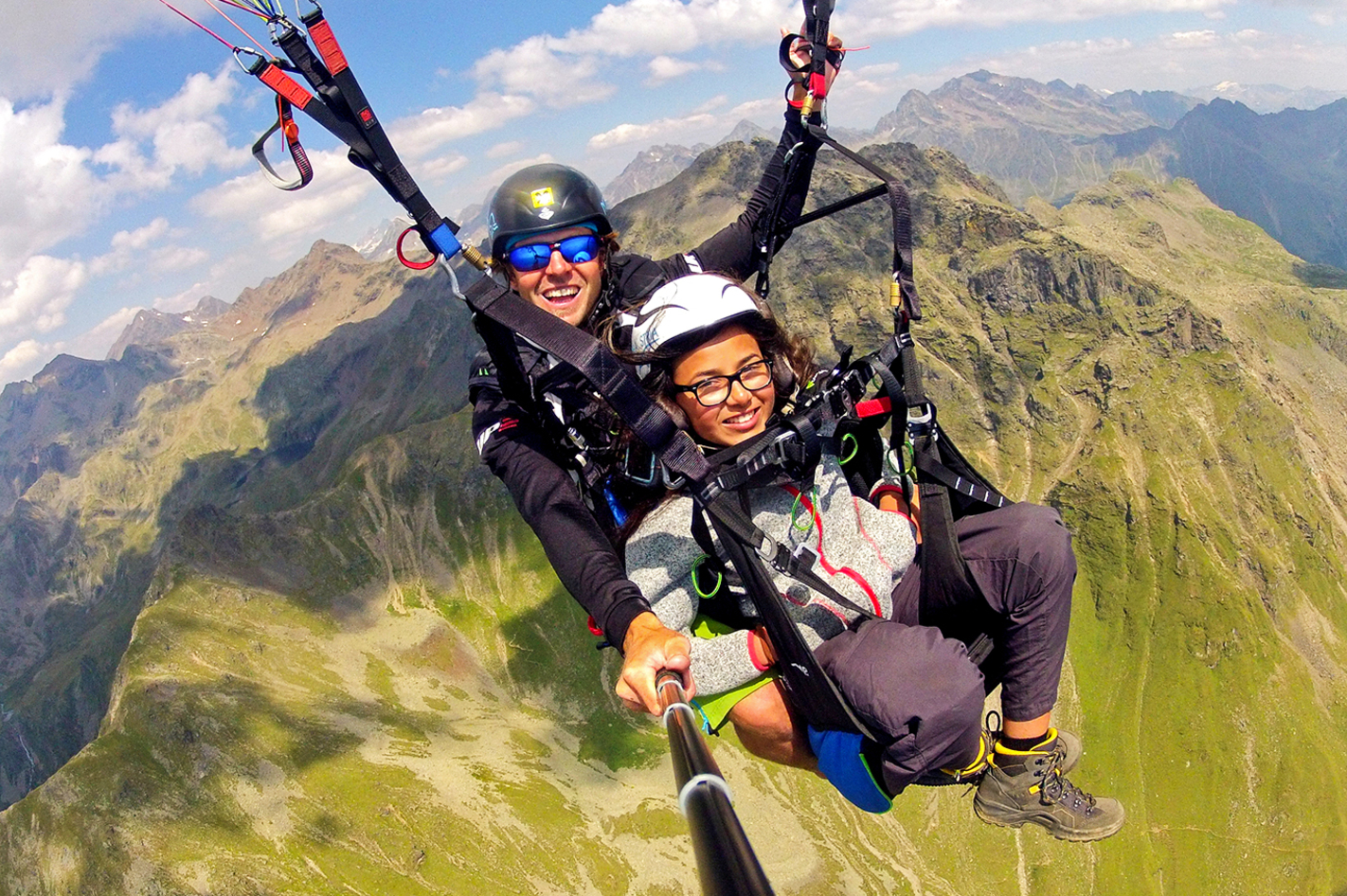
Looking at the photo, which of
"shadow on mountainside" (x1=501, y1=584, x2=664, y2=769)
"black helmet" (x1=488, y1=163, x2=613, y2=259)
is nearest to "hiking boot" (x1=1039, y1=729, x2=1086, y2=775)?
"black helmet" (x1=488, y1=163, x2=613, y2=259)

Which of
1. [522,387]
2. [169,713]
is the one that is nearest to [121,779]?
[169,713]

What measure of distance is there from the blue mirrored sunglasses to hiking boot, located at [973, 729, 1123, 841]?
6.38 meters

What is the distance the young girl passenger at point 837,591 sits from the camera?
552 centimetres

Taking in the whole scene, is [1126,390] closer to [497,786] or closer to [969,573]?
[497,786]

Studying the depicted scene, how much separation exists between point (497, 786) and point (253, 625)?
60.9 meters

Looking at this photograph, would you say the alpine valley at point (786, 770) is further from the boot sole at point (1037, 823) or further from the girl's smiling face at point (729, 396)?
the girl's smiling face at point (729, 396)

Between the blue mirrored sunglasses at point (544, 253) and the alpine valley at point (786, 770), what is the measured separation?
9348 centimetres

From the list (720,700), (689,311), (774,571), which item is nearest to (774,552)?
(774,571)

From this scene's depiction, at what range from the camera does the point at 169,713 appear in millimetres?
101625

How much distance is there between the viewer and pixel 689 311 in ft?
19.7

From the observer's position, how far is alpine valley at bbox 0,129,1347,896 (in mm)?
88438

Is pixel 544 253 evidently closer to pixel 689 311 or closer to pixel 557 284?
pixel 557 284

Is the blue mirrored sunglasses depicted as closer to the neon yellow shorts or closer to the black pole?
the neon yellow shorts

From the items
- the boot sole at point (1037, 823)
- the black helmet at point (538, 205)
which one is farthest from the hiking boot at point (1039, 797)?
the black helmet at point (538, 205)
